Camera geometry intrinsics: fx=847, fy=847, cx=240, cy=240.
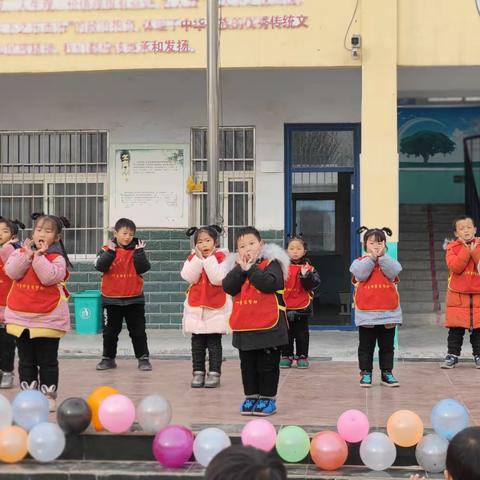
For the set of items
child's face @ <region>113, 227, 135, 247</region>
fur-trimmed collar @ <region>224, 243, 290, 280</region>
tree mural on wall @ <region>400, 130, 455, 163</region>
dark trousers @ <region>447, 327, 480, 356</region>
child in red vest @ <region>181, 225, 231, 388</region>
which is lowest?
dark trousers @ <region>447, 327, 480, 356</region>

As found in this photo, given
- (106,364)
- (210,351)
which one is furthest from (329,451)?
(106,364)

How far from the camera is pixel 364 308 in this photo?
24.6ft

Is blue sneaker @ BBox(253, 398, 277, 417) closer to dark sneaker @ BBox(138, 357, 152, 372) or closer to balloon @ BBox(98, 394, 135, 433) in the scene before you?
balloon @ BBox(98, 394, 135, 433)

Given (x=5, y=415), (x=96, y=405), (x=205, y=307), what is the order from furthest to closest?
(x=205, y=307), (x=96, y=405), (x=5, y=415)

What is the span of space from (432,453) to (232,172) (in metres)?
7.05

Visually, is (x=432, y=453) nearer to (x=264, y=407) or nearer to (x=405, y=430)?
(x=405, y=430)

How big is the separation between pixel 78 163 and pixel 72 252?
1240 mm

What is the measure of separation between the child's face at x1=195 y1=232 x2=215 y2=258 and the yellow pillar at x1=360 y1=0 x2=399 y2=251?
2736 millimetres

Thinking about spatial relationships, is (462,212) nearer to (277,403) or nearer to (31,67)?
(31,67)

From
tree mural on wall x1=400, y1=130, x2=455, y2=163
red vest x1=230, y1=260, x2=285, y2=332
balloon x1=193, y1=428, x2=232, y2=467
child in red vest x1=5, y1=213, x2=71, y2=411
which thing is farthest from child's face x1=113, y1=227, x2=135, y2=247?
tree mural on wall x1=400, y1=130, x2=455, y2=163

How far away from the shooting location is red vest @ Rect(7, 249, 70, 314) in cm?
639

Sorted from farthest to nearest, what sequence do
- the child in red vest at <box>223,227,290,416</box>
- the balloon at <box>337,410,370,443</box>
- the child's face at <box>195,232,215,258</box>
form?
1. the child's face at <box>195,232,215,258</box>
2. the child in red vest at <box>223,227,290,416</box>
3. the balloon at <box>337,410,370,443</box>

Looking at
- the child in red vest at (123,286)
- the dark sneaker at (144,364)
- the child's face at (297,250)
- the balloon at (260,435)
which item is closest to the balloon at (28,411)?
the balloon at (260,435)

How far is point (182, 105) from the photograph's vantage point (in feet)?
37.9
